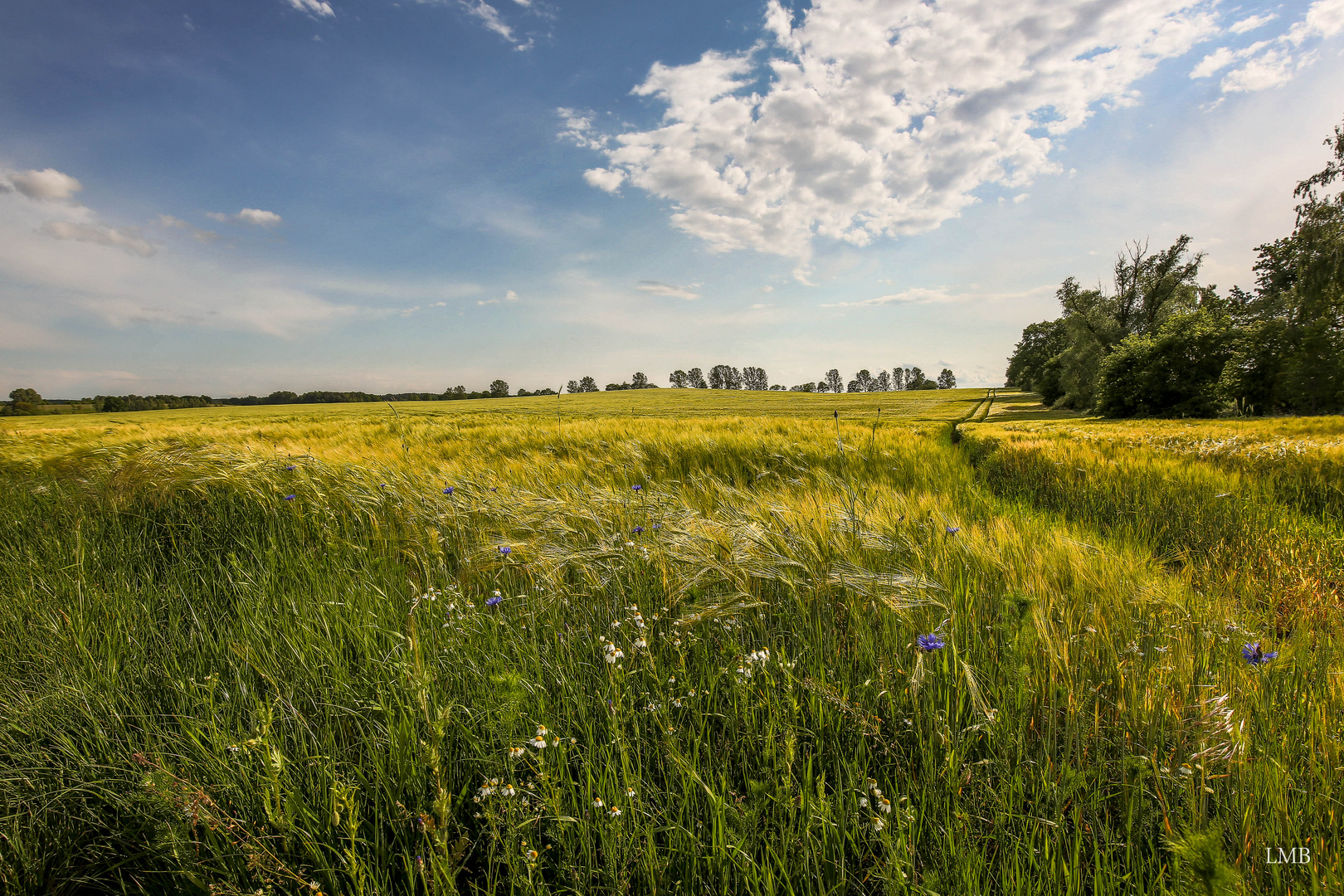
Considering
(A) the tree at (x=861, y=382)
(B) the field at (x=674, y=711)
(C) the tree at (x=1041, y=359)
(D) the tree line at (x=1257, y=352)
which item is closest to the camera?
(B) the field at (x=674, y=711)

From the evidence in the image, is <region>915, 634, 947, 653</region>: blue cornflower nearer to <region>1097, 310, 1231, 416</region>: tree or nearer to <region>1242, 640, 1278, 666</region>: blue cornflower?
<region>1242, 640, 1278, 666</region>: blue cornflower

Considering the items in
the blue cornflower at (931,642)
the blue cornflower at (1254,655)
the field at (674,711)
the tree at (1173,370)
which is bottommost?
the field at (674,711)

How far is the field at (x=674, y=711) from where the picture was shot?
3.68 ft

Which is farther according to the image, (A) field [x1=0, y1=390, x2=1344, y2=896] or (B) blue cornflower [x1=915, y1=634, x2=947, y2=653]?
(B) blue cornflower [x1=915, y1=634, x2=947, y2=653]

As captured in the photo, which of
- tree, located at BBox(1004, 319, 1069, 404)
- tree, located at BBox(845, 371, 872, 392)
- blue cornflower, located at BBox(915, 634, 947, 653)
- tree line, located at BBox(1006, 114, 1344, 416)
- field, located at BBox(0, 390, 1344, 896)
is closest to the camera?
field, located at BBox(0, 390, 1344, 896)

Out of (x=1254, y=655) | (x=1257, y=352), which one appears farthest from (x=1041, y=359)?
(x=1254, y=655)

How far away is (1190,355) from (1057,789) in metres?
35.0

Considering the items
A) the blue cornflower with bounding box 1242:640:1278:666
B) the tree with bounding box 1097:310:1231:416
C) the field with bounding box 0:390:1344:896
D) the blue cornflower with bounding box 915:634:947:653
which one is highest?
the tree with bounding box 1097:310:1231:416

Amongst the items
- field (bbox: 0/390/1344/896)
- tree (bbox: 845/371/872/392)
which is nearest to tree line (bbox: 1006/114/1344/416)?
field (bbox: 0/390/1344/896)

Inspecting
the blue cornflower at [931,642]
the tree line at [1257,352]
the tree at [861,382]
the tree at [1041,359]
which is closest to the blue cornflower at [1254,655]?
the blue cornflower at [931,642]

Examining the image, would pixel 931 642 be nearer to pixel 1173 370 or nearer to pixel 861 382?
pixel 1173 370

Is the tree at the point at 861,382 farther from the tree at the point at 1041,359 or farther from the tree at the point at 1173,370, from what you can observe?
the tree at the point at 1173,370

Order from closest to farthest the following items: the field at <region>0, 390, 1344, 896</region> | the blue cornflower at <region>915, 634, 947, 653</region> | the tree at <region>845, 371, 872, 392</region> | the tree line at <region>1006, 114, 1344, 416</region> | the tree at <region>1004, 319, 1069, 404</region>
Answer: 1. the field at <region>0, 390, 1344, 896</region>
2. the blue cornflower at <region>915, 634, 947, 653</region>
3. the tree line at <region>1006, 114, 1344, 416</region>
4. the tree at <region>1004, 319, 1069, 404</region>
5. the tree at <region>845, 371, 872, 392</region>

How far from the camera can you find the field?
3.68ft
